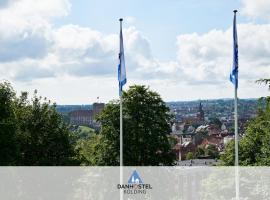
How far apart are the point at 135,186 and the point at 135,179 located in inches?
30.2

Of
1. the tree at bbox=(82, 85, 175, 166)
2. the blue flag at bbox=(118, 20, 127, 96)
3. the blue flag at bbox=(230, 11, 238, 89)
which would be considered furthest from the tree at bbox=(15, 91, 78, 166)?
the blue flag at bbox=(230, 11, 238, 89)

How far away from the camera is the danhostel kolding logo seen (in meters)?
36.9

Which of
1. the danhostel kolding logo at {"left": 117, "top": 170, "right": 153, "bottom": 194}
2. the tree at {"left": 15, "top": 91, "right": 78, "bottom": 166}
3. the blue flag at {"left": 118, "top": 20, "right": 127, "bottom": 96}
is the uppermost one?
the blue flag at {"left": 118, "top": 20, "right": 127, "bottom": 96}

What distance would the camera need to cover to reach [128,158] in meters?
41.5

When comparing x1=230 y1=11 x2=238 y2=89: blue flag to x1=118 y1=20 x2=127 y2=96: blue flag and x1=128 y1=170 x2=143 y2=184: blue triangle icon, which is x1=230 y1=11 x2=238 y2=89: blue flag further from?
x1=128 y1=170 x2=143 y2=184: blue triangle icon

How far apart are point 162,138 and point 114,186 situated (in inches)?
217

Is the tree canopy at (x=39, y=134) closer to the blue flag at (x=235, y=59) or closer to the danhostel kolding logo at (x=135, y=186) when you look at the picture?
the danhostel kolding logo at (x=135, y=186)

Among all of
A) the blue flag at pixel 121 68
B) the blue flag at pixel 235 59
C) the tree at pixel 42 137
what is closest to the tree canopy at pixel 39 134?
the tree at pixel 42 137

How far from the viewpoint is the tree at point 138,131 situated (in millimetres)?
41531

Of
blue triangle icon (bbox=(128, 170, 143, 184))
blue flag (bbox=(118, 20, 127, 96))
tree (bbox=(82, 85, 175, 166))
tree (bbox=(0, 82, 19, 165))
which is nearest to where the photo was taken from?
blue flag (bbox=(118, 20, 127, 96))

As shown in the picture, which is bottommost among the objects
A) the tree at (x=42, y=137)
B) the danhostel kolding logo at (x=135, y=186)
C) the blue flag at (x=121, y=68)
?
the danhostel kolding logo at (x=135, y=186)

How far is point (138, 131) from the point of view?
42.0 meters

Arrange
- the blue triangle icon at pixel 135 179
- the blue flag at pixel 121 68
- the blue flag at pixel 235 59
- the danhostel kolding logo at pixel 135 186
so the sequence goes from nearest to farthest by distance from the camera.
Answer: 1. the blue flag at pixel 235 59
2. the blue flag at pixel 121 68
3. the danhostel kolding logo at pixel 135 186
4. the blue triangle icon at pixel 135 179

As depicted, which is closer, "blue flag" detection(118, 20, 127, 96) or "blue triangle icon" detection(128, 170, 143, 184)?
"blue flag" detection(118, 20, 127, 96)
